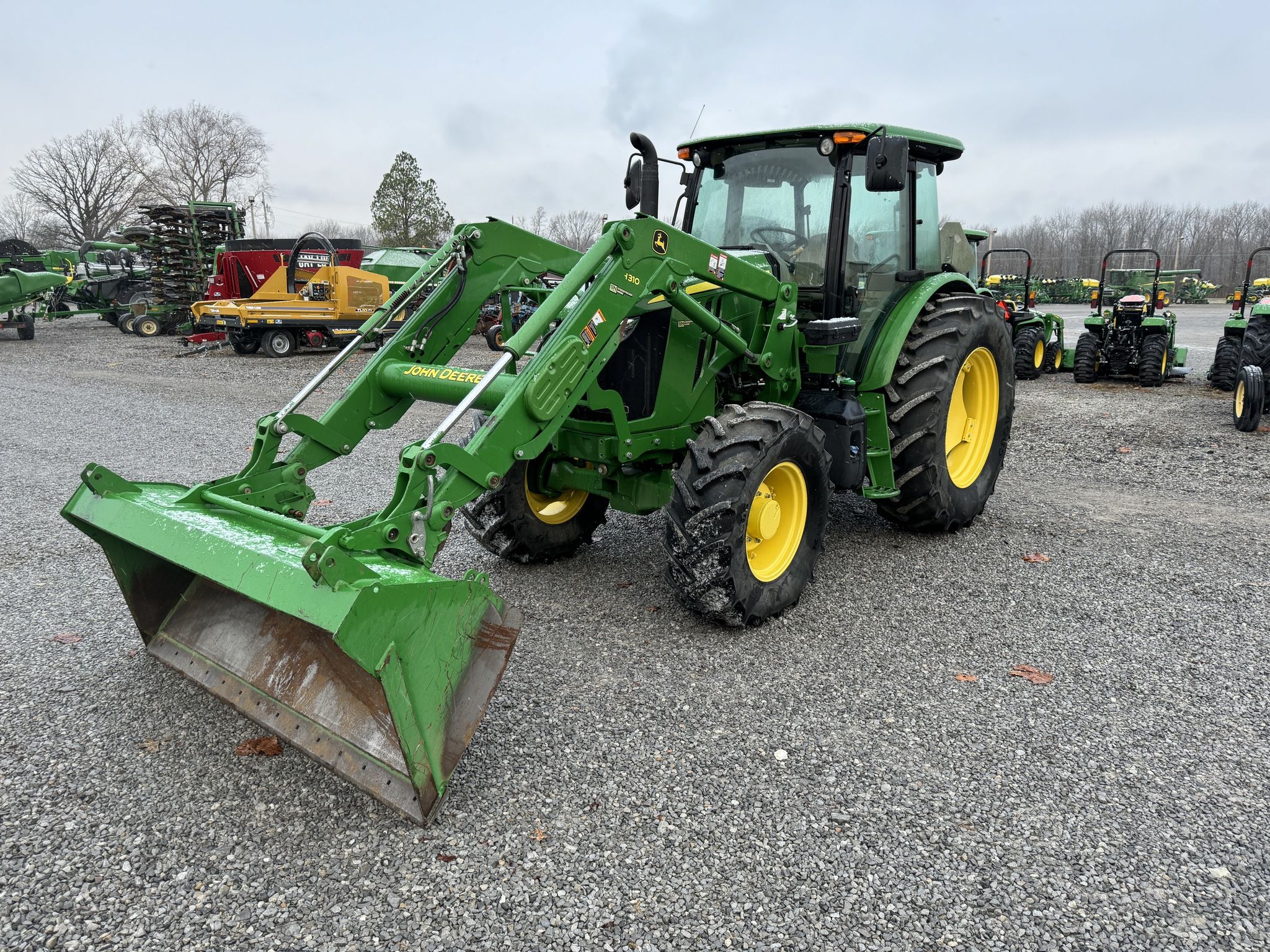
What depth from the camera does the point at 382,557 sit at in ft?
9.30

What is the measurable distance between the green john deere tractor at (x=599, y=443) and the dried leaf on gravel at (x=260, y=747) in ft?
0.41

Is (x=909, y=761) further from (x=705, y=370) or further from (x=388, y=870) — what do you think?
(x=705, y=370)

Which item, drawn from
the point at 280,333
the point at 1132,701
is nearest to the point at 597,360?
the point at 1132,701

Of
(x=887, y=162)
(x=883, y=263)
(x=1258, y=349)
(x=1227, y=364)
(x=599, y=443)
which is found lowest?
(x=1227, y=364)

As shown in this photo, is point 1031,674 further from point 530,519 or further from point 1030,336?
point 1030,336

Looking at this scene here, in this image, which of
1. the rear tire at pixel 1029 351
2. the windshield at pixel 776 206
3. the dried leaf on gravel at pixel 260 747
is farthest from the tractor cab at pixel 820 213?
the rear tire at pixel 1029 351

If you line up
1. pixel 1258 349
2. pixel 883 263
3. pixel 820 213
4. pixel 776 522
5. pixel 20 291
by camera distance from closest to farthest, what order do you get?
pixel 776 522, pixel 820 213, pixel 883 263, pixel 1258 349, pixel 20 291

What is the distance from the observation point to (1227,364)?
38.2 ft

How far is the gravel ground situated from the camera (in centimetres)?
231

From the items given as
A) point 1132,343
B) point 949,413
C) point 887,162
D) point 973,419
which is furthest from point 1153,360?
point 887,162

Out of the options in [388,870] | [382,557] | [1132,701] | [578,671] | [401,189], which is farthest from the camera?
[401,189]

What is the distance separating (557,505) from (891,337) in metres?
2.17

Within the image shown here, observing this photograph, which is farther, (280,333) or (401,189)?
(401,189)

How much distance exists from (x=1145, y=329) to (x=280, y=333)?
1527cm
